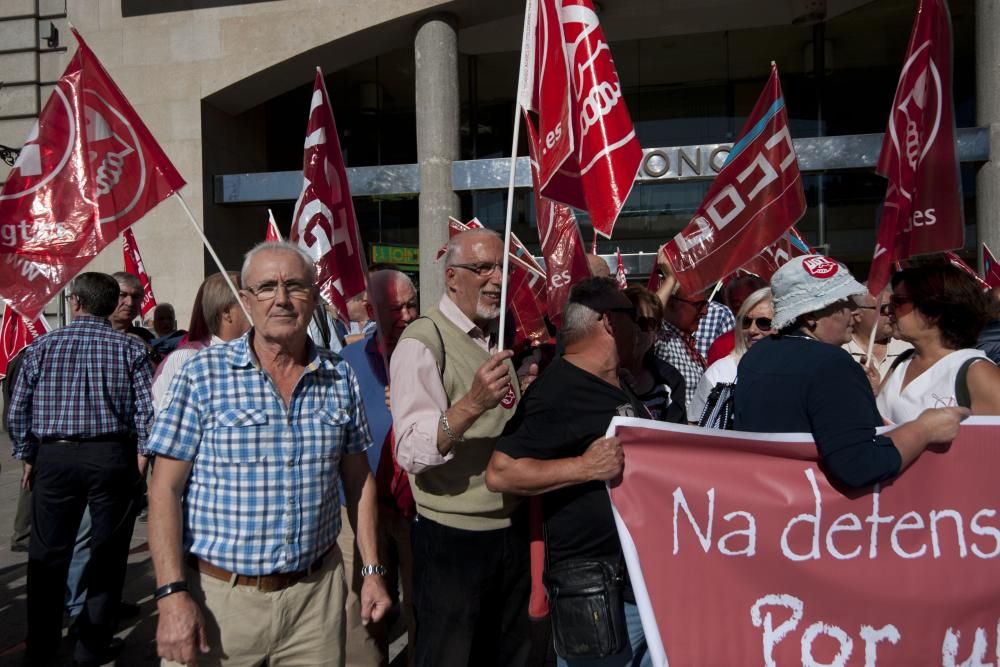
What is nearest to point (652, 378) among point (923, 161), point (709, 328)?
point (923, 161)

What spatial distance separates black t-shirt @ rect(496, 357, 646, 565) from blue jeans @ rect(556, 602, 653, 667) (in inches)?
9.4

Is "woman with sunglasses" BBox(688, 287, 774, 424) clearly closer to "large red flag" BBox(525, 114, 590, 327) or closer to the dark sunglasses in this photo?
the dark sunglasses

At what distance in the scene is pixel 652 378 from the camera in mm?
3811

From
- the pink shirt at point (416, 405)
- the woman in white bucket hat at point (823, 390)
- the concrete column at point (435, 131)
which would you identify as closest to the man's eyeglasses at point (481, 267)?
the pink shirt at point (416, 405)

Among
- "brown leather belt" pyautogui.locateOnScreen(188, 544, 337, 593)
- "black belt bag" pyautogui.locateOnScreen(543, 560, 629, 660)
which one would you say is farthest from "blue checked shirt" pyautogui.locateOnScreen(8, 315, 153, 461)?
"black belt bag" pyautogui.locateOnScreen(543, 560, 629, 660)

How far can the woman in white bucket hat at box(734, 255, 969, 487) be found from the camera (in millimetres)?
2510

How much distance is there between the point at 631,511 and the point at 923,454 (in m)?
1.02

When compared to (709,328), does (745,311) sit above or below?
above

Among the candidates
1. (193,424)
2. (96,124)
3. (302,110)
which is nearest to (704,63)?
(302,110)

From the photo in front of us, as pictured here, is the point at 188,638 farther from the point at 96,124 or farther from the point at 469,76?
the point at 469,76

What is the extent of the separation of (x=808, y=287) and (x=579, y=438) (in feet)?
2.98

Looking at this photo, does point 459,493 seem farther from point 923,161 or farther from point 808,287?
point 923,161

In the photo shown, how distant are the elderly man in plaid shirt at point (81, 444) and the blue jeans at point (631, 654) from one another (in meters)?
2.69

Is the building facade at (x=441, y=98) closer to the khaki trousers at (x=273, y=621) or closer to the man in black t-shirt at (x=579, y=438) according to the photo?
the man in black t-shirt at (x=579, y=438)
